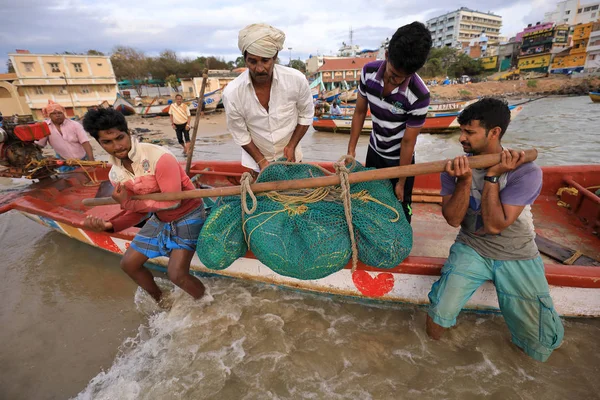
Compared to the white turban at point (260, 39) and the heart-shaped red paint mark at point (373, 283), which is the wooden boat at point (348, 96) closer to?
the white turban at point (260, 39)

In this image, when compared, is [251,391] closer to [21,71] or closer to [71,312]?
[71,312]

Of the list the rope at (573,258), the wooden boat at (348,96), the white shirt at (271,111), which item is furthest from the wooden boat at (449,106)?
the white shirt at (271,111)

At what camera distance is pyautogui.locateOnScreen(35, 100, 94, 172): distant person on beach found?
15.0 ft

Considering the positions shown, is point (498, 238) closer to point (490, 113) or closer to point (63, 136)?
point (490, 113)

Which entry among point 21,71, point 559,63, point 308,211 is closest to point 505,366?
point 308,211

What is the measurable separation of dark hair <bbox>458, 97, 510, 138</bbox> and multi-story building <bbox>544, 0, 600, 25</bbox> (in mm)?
88127

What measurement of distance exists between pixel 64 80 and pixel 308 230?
37784 mm


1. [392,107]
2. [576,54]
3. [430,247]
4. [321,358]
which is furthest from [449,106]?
[576,54]

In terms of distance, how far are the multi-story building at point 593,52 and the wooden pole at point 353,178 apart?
2231 inches

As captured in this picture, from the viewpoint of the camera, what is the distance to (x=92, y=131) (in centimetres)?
212

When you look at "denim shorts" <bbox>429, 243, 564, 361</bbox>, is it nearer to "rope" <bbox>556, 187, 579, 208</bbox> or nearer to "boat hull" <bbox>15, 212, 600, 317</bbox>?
"boat hull" <bbox>15, 212, 600, 317</bbox>

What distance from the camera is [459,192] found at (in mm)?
1850

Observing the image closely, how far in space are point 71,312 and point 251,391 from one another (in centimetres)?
247

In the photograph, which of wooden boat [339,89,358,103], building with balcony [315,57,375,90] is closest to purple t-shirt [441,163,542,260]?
wooden boat [339,89,358,103]
